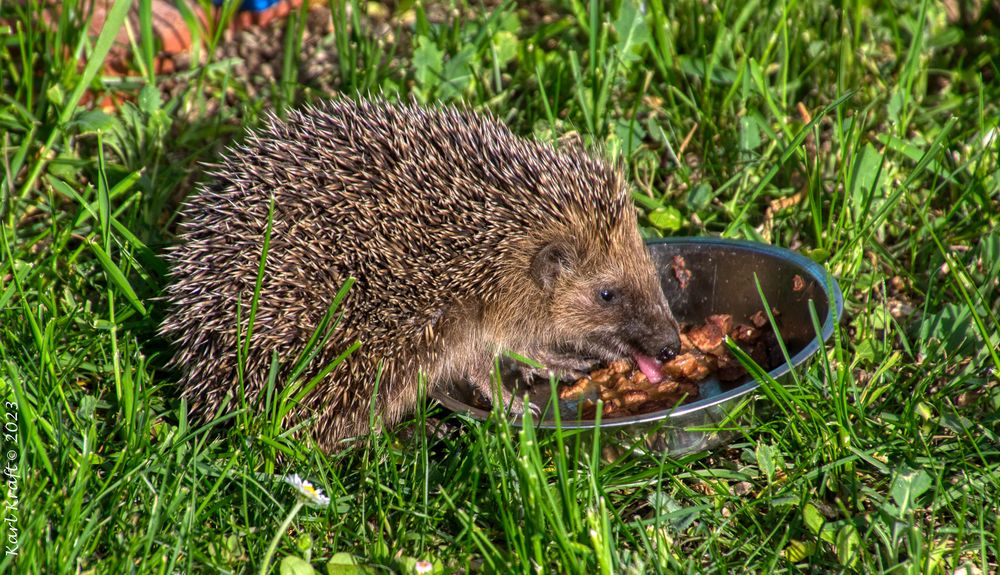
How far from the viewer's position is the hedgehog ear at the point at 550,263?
5266mm

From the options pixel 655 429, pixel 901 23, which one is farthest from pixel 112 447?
pixel 901 23

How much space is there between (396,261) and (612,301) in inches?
49.0

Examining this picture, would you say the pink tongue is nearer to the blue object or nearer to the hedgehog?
the hedgehog

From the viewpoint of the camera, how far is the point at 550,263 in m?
5.34

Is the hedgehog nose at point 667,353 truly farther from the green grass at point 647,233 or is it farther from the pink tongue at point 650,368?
the green grass at point 647,233

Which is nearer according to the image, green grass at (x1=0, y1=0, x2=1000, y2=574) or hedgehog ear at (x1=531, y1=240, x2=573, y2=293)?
green grass at (x1=0, y1=0, x2=1000, y2=574)

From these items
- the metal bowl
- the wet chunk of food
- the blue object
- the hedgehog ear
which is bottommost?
the wet chunk of food

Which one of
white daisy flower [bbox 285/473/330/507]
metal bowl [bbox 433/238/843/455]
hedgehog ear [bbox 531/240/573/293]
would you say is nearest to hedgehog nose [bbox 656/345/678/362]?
metal bowl [bbox 433/238/843/455]

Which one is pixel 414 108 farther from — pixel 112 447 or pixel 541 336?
pixel 112 447

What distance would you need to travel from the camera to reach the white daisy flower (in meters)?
3.94

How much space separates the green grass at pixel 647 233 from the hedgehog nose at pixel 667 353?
27.9 inches

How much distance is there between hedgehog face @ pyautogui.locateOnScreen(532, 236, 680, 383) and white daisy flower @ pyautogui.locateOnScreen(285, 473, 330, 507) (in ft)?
5.80

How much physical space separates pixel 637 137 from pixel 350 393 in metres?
2.71

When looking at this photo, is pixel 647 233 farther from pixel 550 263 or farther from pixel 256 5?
pixel 256 5
